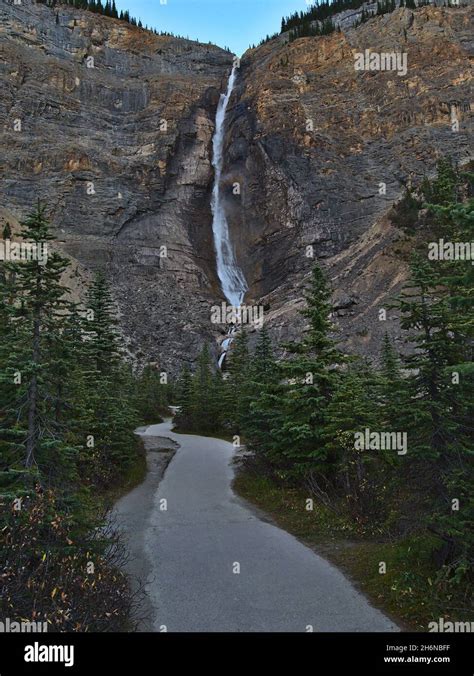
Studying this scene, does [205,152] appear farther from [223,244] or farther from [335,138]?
[335,138]

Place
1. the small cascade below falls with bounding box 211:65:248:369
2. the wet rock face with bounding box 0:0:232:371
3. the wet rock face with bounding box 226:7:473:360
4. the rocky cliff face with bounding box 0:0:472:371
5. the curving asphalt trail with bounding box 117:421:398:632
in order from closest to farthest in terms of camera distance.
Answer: the curving asphalt trail with bounding box 117:421:398:632 → the rocky cliff face with bounding box 0:0:472:371 → the wet rock face with bounding box 226:7:473:360 → the wet rock face with bounding box 0:0:232:371 → the small cascade below falls with bounding box 211:65:248:369

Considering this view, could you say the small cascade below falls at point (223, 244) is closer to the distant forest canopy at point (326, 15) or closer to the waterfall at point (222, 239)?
the waterfall at point (222, 239)

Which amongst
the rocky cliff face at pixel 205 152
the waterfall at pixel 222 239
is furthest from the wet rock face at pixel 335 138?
the waterfall at pixel 222 239

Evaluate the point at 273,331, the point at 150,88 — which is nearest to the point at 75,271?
the point at 273,331
